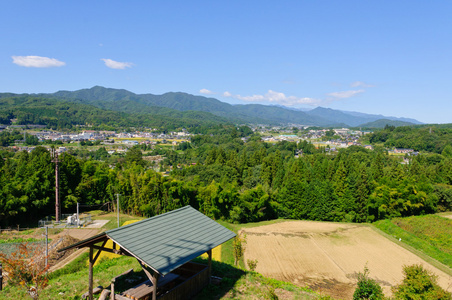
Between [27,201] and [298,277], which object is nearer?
[298,277]

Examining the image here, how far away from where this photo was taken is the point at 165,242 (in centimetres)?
734

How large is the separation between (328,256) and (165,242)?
38.9 ft

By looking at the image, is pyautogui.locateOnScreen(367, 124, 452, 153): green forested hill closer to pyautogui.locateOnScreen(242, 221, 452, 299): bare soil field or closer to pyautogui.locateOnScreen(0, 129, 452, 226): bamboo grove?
pyautogui.locateOnScreen(0, 129, 452, 226): bamboo grove

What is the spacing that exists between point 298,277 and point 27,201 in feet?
62.6

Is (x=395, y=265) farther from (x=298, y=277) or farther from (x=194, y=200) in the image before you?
(x=194, y=200)

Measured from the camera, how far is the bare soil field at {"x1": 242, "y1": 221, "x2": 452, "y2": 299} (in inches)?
508

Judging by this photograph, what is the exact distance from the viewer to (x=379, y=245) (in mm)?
18094

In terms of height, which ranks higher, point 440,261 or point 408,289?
point 408,289

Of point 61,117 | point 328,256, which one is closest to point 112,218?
point 328,256

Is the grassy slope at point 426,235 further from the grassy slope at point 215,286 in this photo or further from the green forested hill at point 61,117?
the green forested hill at point 61,117

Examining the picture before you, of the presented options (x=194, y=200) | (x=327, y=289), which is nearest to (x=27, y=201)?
(x=194, y=200)

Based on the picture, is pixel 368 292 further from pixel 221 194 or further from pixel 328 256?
pixel 221 194

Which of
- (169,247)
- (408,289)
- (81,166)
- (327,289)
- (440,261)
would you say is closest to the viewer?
(169,247)

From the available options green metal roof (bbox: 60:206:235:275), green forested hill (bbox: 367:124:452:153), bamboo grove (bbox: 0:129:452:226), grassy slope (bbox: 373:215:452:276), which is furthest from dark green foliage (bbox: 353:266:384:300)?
green forested hill (bbox: 367:124:452:153)
